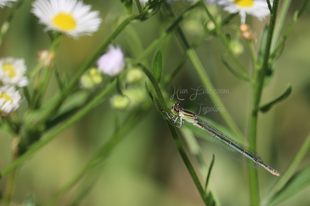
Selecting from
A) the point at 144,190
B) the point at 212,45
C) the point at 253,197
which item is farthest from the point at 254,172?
the point at 212,45

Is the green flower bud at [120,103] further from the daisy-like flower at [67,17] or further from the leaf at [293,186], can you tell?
the leaf at [293,186]

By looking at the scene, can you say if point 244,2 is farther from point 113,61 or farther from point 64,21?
point 64,21

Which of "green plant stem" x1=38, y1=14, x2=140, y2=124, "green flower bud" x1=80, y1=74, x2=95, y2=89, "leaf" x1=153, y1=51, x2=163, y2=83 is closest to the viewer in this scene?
"leaf" x1=153, y1=51, x2=163, y2=83

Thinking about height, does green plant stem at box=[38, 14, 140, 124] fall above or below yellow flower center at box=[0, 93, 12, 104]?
below

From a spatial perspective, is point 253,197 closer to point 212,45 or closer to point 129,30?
point 129,30

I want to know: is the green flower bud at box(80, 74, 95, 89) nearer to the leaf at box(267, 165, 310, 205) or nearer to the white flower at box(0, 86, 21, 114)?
the white flower at box(0, 86, 21, 114)

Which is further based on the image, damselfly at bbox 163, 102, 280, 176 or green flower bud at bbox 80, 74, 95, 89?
green flower bud at bbox 80, 74, 95, 89

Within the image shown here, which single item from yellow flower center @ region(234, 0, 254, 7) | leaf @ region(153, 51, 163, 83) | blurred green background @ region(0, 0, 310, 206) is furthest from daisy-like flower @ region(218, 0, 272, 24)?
blurred green background @ region(0, 0, 310, 206)
